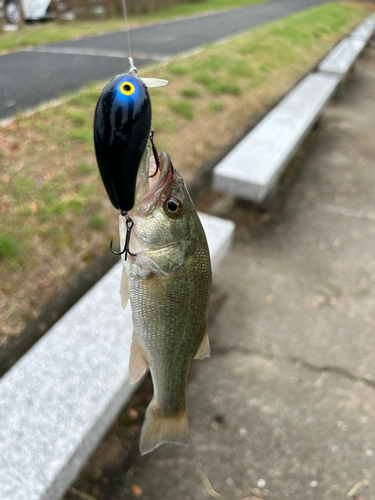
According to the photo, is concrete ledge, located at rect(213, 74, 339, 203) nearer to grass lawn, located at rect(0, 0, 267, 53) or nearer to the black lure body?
the black lure body

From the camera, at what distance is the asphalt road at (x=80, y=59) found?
5.74 m

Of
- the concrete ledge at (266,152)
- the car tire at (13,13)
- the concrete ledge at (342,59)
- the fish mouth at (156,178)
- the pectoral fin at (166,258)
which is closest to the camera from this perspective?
the fish mouth at (156,178)

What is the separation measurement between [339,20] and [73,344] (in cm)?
1889

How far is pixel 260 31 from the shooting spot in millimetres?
12023

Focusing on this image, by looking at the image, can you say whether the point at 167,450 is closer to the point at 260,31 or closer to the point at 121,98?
the point at 121,98

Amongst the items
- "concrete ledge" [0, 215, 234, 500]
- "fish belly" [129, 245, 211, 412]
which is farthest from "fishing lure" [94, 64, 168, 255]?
"concrete ledge" [0, 215, 234, 500]

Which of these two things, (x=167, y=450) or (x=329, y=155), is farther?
(x=329, y=155)

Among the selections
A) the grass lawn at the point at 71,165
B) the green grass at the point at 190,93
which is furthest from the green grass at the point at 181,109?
the green grass at the point at 190,93

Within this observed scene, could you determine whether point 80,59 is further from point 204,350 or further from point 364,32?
point 364,32

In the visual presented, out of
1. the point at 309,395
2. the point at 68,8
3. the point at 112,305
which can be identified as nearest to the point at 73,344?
the point at 112,305

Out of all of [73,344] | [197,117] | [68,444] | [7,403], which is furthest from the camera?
[197,117]

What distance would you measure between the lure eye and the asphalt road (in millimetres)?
4462

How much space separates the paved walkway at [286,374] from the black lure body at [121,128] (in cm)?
237

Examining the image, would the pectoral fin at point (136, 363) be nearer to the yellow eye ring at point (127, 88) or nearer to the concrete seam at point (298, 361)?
the yellow eye ring at point (127, 88)
